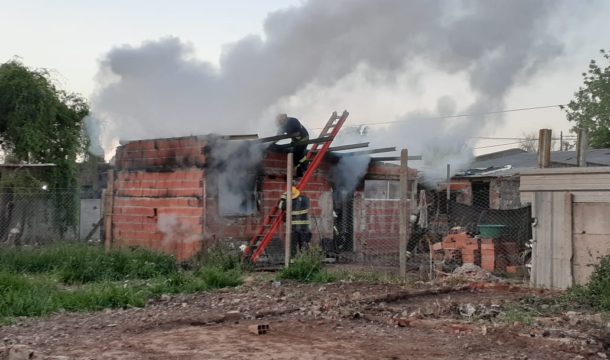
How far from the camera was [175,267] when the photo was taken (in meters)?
11.6

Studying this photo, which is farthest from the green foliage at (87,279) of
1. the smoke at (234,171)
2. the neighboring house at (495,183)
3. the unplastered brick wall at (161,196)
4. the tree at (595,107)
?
the tree at (595,107)

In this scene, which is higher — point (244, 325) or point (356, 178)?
point (356, 178)

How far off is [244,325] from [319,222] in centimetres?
837

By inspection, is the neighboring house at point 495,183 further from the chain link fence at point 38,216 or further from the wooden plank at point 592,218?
the chain link fence at point 38,216

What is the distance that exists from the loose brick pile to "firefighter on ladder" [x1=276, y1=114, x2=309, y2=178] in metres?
3.49

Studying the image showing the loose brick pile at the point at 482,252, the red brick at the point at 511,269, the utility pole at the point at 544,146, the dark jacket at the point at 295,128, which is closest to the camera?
the utility pole at the point at 544,146

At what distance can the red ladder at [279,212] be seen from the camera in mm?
12305

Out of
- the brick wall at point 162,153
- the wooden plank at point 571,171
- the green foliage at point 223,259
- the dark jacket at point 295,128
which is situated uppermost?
the dark jacket at point 295,128

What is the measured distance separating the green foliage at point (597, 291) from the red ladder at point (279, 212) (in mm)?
5444

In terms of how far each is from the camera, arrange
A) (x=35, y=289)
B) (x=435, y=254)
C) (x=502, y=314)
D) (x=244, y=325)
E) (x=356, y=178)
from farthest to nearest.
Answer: (x=356, y=178) → (x=435, y=254) → (x=35, y=289) → (x=502, y=314) → (x=244, y=325)

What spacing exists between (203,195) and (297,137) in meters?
2.35

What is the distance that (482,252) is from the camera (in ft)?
39.8

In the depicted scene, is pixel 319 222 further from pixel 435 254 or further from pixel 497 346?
pixel 497 346

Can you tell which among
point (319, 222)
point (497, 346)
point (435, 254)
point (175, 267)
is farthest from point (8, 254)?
point (497, 346)
